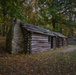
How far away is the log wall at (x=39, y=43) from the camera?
19.7 m

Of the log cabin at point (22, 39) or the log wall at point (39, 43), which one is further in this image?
the log wall at point (39, 43)

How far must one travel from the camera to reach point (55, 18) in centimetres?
4228

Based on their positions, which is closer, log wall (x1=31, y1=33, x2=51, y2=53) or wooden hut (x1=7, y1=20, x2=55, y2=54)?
wooden hut (x1=7, y1=20, x2=55, y2=54)

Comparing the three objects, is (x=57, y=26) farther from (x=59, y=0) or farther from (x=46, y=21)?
(x=59, y=0)

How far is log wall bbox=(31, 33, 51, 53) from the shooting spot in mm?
19731

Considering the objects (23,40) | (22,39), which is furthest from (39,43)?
(22,39)

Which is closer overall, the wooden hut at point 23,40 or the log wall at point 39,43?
the wooden hut at point 23,40

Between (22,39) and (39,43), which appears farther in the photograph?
(39,43)

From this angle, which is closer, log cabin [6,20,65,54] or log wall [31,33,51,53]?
log cabin [6,20,65,54]

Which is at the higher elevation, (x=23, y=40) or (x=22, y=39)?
(x=22, y=39)

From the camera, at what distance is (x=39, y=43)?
2123 centimetres

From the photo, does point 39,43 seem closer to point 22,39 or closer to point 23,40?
point 23,40

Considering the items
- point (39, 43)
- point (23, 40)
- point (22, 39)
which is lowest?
point (39, 43)

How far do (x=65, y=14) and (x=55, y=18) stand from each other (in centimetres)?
327
